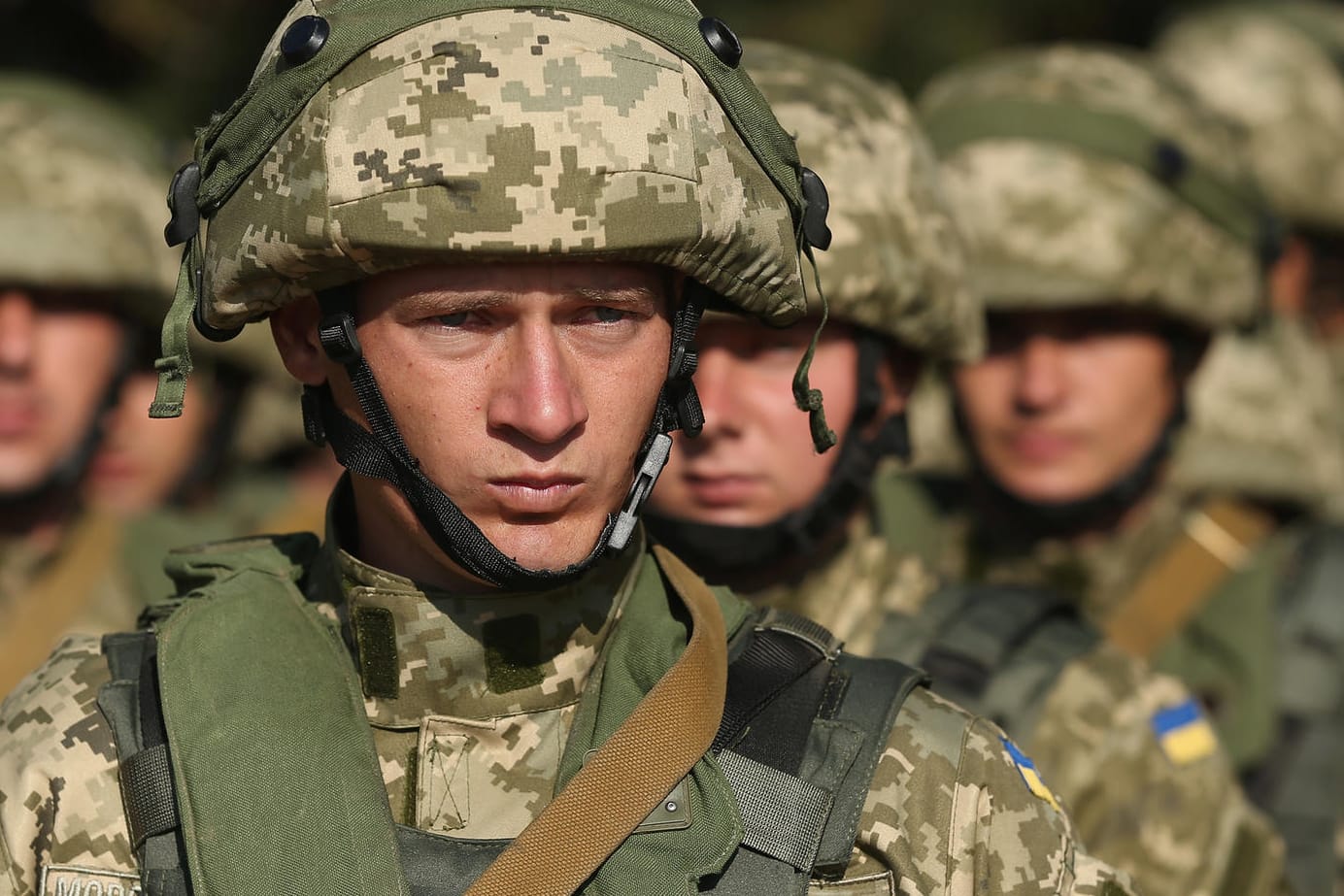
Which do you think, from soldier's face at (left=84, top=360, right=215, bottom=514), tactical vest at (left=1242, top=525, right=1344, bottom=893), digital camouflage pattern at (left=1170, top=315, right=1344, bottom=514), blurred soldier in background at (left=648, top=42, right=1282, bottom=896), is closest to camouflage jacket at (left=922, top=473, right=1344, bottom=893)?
tactical vest at (left=1242, top=525, right=1344, bottom=893)

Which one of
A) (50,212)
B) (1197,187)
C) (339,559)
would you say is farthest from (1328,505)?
(339,559)

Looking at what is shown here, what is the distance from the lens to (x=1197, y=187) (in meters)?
6.27

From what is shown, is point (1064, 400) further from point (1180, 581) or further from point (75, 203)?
point (75, 203)

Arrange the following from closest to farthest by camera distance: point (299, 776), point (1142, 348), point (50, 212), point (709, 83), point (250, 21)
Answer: point (299, 776) < point (709, 83) < point (1142, 348) < point (50, 212) < point (250, 21)

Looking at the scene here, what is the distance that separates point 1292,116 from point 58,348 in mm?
5965

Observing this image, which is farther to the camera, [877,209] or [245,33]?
[245,33]

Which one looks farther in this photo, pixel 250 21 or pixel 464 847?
pixel 250 21

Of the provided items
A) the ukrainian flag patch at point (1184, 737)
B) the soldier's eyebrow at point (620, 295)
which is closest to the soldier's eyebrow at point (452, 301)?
the soldier's eyebrow at point (620, 295)

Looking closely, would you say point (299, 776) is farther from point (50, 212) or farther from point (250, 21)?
point (250, 21)

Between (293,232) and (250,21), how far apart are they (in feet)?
30.6

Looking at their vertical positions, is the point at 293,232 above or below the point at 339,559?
above

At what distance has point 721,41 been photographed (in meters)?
3.11

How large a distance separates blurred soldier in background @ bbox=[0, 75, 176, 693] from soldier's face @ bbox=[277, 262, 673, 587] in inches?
122

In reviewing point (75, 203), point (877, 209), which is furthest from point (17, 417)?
point (877, 209)
